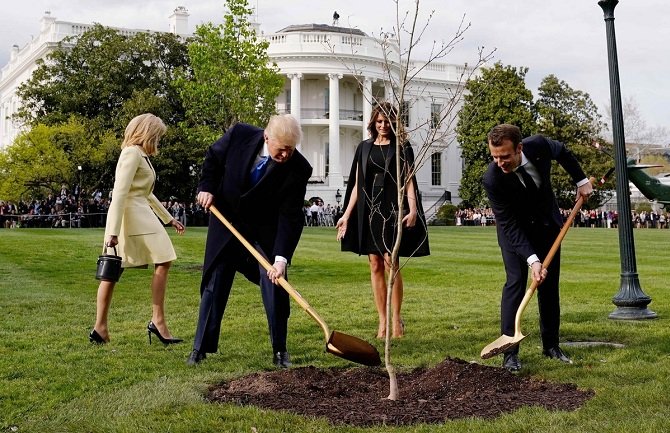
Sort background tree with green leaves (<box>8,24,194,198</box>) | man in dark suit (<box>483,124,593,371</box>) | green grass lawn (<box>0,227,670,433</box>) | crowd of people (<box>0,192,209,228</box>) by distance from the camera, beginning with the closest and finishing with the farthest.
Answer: green grass lawn (<box>0,227,670,433</box>), man in dark suit (<box>483,124,593,371</box>), crowd of people (<box>0,192,209,228</box>), background tree with green leaves (<box>8,24,194,198</box>)

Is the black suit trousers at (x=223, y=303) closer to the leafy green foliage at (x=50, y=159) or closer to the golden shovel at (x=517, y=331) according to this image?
the golden shovel at (x=517, y=331)

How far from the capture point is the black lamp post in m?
8.78

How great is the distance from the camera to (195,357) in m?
6.41

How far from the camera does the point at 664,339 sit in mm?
7320

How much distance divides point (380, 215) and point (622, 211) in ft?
8.92

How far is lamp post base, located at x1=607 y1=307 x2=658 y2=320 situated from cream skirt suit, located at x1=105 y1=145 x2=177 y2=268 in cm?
445

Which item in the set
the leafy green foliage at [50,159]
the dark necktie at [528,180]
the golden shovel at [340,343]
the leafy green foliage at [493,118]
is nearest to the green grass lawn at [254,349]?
the golden shovel at [340,343]

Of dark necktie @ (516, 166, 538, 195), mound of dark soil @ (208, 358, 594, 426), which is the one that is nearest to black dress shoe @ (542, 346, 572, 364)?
mound of dark soil @ (208, 358, 594, 426)

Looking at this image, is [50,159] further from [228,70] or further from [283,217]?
[283,217]

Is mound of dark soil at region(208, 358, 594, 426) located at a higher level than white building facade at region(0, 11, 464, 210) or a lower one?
lower

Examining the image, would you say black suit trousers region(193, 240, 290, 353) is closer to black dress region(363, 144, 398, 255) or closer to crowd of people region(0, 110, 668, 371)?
crowd of people region(0, 110, 668, 371)

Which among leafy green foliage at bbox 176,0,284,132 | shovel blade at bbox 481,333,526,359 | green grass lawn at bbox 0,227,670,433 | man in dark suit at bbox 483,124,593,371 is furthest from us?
leafy green foliage at bbox 176,0,284,132

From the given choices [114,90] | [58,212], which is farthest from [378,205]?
[114,90]

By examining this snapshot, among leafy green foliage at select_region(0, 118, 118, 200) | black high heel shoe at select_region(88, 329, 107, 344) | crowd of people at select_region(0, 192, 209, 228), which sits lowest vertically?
black high heel shoe at select_region(88, 329, 107, 344)
